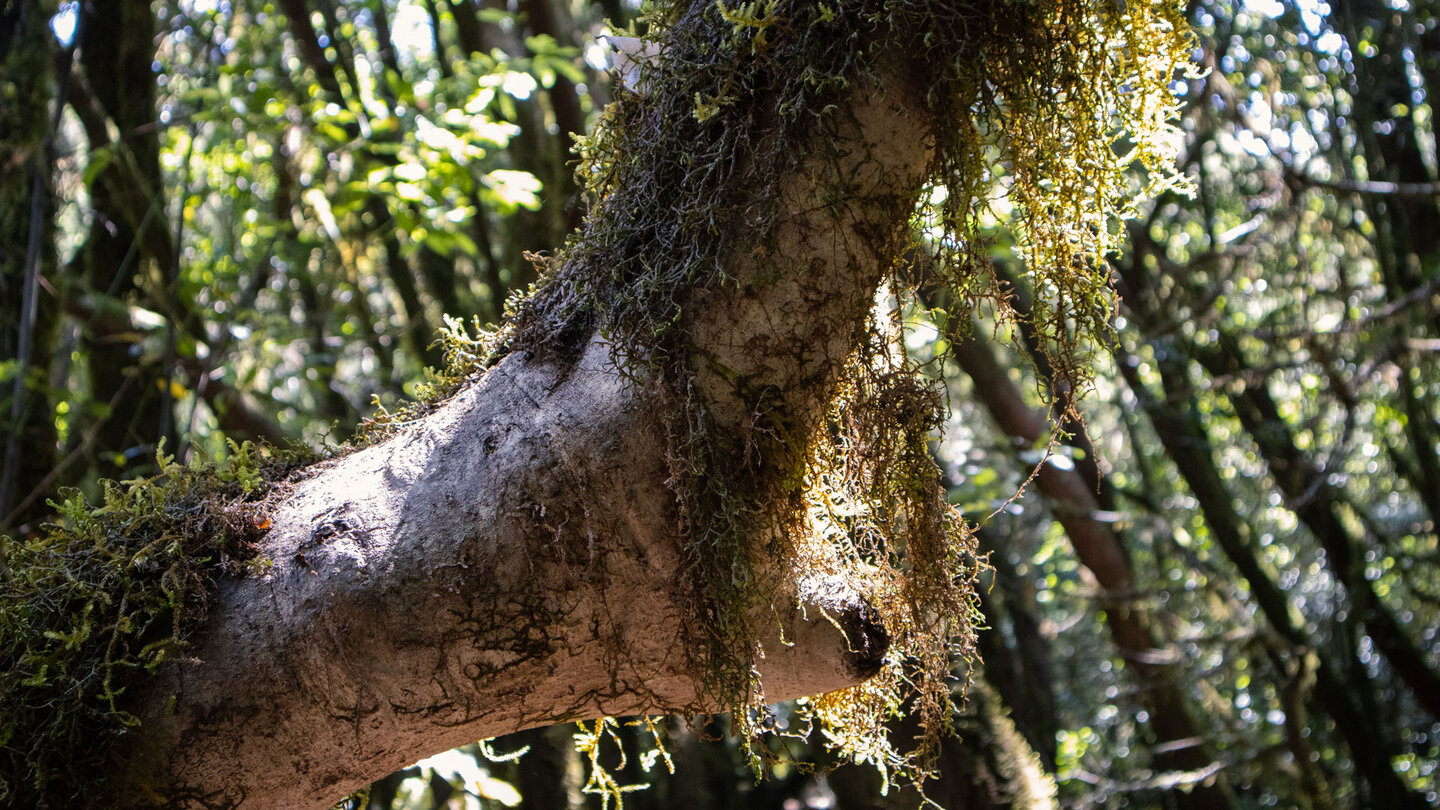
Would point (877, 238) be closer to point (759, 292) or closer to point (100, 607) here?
point (759, 292)

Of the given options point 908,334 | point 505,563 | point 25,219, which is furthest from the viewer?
point 908,334

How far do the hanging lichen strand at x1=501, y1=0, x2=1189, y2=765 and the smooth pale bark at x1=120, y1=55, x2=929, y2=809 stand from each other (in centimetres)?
4

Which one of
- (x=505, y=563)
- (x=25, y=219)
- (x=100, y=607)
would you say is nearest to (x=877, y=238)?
(x=505, y=563)

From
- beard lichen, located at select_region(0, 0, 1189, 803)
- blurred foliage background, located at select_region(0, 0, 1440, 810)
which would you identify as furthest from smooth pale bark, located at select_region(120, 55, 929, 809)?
blurred foliage background, located at select_region(0, 0, 1440, 810)

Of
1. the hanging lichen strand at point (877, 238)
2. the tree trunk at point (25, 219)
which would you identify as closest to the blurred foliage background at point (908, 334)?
the tree trunk at point (25, 219)

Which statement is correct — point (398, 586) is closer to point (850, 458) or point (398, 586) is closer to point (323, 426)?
point (850, 458)

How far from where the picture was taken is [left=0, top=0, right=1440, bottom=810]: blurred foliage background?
3732 millimetres

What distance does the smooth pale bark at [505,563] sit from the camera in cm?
139

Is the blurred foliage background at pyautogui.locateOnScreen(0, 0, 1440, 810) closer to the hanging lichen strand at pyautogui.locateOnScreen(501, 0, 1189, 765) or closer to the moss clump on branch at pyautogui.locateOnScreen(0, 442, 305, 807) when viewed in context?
the moss clump on branch at pyautogui.locateOnScreen(0, 442, 305, 807)

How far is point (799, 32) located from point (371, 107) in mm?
3306

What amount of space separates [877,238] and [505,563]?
753mm

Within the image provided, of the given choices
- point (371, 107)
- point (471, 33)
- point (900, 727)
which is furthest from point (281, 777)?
point (471, 33)

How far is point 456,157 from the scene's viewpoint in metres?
3.74

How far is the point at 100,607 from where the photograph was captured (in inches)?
56.9
